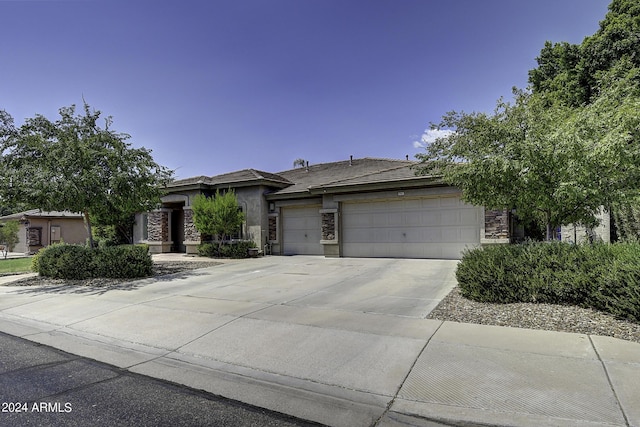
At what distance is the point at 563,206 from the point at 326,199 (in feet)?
34.9

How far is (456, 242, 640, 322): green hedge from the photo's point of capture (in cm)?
571

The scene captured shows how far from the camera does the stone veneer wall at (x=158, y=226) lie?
72.6ft

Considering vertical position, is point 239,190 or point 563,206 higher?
point 239,190

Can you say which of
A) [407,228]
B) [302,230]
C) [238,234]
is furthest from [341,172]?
[407,228]

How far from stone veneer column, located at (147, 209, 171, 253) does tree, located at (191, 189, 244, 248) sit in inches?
211

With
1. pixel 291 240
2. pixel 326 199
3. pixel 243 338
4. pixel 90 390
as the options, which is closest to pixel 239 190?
pixel 291 240

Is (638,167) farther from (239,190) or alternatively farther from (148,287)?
(239,190)

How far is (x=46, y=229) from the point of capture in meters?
28.2

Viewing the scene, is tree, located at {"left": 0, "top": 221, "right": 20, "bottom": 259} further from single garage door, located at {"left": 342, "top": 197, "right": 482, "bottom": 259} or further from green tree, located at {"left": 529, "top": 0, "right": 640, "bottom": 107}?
green tree, located at {"left": 529, "top": 0, "right": 640, "bottom": 107}

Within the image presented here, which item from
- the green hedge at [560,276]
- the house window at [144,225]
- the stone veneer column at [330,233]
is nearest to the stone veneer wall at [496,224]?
the green hedge at [560,276]

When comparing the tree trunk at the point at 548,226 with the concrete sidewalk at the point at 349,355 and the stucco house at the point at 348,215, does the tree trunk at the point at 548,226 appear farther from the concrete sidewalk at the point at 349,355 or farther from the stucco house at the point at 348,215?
the stucco house at the point at 348,215

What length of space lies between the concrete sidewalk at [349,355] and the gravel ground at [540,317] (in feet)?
1.11

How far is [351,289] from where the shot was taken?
9156 millimetres

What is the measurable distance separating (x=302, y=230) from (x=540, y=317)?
1367 cm
